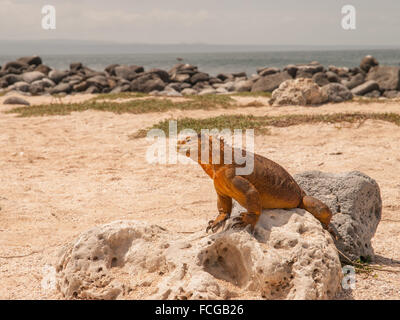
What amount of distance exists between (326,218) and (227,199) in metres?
0.82

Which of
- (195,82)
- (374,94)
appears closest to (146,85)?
(195,82)

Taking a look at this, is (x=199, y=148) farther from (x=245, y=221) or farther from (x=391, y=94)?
(x=391, y=94)

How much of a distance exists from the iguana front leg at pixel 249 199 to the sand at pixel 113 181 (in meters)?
0.93

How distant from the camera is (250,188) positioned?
3.04 m

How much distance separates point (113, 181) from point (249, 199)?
4.37 metres

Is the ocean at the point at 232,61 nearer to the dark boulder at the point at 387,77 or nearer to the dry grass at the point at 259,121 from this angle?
the dark boulder at the point at 387,77

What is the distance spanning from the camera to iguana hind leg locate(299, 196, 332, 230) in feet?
11.2

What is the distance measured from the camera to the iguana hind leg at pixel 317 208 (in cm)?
341

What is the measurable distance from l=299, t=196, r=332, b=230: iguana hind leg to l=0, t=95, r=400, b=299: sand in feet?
1.90

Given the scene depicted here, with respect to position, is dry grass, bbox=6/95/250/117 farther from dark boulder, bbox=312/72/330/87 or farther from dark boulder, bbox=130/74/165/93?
dark boulder, bbox=312/72/330/87

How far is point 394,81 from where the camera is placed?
62.1 feet

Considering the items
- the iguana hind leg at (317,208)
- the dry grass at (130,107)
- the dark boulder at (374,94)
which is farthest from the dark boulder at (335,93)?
the iguana hind leg at (317,208)

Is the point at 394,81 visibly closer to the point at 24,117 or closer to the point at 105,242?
the point at 24,117
